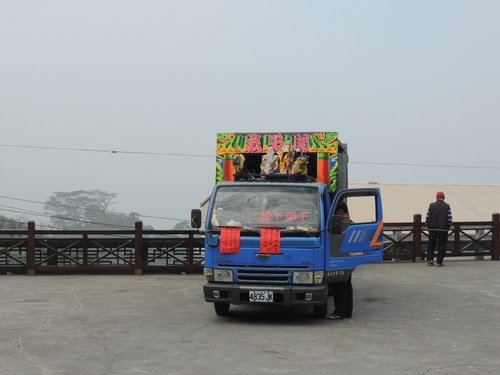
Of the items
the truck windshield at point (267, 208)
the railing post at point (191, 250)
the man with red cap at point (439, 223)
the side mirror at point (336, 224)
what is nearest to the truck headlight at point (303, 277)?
the truck windshield at point (267, 208)

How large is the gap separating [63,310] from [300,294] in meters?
4.37

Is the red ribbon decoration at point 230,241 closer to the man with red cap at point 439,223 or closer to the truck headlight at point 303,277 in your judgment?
the truck headlight at point 303,277

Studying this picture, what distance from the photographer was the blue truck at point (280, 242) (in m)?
10.4

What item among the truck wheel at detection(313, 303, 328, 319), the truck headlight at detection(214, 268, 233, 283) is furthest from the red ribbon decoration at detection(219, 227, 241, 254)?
the truck wheel at detection(313, 303, 328, 319)

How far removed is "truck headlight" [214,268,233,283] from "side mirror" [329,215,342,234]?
67.8 inches

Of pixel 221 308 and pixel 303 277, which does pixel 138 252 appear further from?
pixel 303 277

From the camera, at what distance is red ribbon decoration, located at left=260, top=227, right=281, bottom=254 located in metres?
10.3

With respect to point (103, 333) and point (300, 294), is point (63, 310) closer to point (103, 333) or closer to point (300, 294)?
point (103, 333)

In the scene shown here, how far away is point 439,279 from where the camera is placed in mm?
16734

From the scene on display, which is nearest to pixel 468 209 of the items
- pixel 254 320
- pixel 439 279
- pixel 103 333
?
pixel 439 279

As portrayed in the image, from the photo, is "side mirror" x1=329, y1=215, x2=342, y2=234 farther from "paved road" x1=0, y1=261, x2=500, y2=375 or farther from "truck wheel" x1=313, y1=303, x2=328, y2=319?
"paved road" x1=0, y1=261, x2=500, y2=375

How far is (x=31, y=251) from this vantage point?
59.5 feet

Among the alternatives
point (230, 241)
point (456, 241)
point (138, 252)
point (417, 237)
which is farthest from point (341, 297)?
point (456, 241)

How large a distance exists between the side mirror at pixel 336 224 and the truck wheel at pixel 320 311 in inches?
51.9
